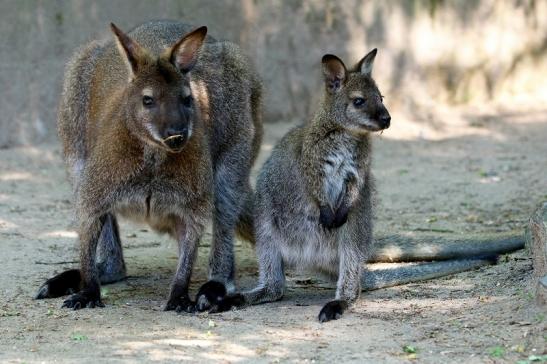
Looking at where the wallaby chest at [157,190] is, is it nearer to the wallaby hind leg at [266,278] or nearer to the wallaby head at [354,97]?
the wallaby hind leg at [266,278]

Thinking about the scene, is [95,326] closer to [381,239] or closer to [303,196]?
[303,196]

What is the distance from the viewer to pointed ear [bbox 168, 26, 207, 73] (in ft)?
20.6

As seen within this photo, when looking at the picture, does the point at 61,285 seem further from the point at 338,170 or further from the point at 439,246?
the point at 439,246

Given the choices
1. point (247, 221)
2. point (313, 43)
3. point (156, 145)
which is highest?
point (313, 43)

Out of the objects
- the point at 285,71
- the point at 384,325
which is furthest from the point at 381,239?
the point at 285,71

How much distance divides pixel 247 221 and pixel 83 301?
4.64 feet

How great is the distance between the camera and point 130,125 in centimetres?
623

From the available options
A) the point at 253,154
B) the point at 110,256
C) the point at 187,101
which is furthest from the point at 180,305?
the point at 253,154

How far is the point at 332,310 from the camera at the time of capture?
20.4 ft

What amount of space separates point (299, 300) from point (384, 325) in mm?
926

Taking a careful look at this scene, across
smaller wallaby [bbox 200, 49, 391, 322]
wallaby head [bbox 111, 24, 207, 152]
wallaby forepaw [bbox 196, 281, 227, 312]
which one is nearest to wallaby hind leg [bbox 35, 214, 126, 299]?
wallaby forepaw [bbox 196, 281, 227, 312]

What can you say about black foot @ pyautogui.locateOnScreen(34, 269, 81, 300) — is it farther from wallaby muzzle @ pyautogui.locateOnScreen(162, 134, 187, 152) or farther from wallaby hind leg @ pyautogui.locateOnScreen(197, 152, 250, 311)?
wallaby muzzle @ pyautogui.locateOnScreen(162, 134, 187, 152)

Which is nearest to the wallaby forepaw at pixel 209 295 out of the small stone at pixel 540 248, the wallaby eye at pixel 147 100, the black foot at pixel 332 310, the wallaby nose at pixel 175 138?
the black foot at pixel 332 310

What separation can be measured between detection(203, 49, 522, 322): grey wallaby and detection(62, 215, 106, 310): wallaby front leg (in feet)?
2.41
